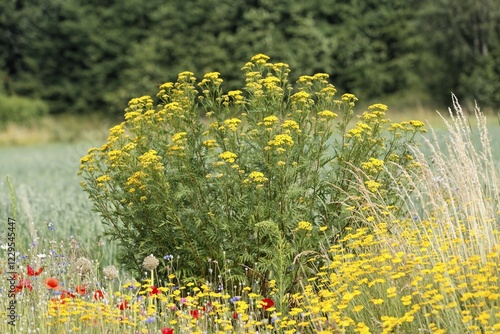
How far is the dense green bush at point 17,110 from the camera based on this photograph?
33.5m

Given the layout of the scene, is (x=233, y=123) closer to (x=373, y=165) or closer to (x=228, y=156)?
(x=228, y=156)

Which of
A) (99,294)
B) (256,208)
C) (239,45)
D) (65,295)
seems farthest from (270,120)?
(239,45)

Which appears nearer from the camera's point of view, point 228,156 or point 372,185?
point 228,156

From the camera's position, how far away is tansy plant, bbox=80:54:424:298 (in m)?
5.26

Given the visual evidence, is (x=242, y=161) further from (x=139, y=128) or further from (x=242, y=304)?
(x=242, y=304)

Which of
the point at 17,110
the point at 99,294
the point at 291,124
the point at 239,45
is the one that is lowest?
the point at 99,294

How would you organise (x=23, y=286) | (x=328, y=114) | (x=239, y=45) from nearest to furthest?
(x=23, y=286) < (x=328, y=114) < (x=239, y=45)

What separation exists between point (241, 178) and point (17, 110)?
99.3 ft

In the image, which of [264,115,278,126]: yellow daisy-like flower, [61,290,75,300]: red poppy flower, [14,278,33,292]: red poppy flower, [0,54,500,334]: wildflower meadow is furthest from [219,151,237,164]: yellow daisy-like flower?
[14,278,33,292]: red poppy flower

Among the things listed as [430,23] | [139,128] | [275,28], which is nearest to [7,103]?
[275,28]

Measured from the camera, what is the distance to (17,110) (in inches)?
1323

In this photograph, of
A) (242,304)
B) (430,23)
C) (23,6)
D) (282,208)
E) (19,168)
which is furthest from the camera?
(23,6)

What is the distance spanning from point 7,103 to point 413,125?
3049 cm

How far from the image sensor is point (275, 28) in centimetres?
3384
